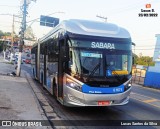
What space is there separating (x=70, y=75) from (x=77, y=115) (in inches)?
61.4

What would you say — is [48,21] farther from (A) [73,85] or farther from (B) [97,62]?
(A) [73,85]

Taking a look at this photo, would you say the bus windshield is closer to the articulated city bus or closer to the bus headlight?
the articulated city bus

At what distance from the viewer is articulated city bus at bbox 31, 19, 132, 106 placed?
962cm

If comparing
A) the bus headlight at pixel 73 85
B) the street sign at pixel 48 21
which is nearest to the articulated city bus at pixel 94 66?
the bus headlight at pixel 73 85

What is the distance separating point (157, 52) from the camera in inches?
2231

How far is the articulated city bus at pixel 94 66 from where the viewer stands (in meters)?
9.62

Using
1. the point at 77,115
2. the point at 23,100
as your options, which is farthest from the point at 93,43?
the point at 23,100

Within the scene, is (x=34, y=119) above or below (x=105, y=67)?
below

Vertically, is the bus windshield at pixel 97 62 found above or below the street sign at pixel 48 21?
below

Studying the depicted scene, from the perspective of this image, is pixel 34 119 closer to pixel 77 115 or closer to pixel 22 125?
pixel 22 125

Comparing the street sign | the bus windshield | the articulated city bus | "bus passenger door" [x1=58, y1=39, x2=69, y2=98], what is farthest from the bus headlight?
the street sign

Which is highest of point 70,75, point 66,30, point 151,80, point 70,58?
point 66,30

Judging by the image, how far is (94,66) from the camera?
9.73 metres

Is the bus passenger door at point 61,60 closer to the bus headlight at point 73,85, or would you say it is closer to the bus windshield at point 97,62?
the bus windshield at point 97,62
